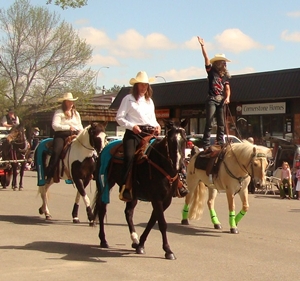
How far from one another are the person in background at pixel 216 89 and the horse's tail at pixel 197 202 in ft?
2.87

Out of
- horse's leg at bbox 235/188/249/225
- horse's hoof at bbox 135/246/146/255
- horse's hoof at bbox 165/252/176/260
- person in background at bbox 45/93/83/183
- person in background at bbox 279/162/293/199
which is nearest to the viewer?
horse's hoof at bbox 165/252/176/260

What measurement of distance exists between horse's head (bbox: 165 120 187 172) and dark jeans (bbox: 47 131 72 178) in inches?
189

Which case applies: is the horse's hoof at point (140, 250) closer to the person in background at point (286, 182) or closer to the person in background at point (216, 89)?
the person in background at point (216, 89)

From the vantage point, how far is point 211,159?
470 inches

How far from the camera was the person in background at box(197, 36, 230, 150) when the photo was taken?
41.1ft

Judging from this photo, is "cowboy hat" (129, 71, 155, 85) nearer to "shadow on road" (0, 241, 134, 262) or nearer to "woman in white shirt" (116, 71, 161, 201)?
"woman in white shirt" (116, 71, 161, 201)

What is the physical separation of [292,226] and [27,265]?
6125 mm

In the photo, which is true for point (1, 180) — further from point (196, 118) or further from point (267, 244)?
point (196, 118)

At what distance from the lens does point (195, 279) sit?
7445mm

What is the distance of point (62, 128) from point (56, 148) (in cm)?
A: 44

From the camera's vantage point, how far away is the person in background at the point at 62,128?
12.7 metres

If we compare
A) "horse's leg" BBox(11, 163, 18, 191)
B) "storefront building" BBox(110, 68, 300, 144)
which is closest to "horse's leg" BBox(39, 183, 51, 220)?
"horse's leg" BBox(11, 163, 18, 191)

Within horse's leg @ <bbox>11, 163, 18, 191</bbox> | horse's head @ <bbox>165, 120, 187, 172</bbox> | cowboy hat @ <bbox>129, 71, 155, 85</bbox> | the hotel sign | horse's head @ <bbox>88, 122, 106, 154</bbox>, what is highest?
the hotel sign

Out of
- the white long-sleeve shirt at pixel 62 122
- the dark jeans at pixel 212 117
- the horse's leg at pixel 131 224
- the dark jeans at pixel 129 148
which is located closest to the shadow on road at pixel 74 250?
the horse's leg at pixel 131 224
